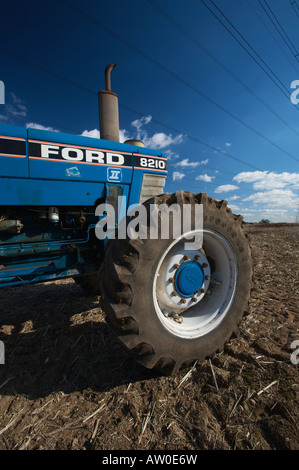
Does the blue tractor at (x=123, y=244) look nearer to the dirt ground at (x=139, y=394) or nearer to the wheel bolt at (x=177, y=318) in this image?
the wheel bolt at (x=177, y=318)

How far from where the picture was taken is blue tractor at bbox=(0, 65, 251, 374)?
5.25 ft

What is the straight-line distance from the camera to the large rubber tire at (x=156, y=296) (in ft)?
5.07

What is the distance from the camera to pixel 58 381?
74.0 inches

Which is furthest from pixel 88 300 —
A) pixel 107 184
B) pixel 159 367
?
pixel 159 367

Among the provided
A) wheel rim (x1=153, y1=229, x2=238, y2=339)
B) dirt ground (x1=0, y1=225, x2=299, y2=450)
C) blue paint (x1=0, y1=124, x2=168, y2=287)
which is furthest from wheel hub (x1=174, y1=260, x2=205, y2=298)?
blue paint (x1=0, y1=124, x2=168, y2=287)

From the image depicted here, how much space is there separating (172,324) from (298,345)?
1278 millimetres

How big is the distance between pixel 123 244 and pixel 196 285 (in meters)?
0.80

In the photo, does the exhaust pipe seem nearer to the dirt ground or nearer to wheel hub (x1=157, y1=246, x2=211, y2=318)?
wheel hub (x1=157, y1=246, x2=211, y2=318)

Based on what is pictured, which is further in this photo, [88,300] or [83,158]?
[88,300]

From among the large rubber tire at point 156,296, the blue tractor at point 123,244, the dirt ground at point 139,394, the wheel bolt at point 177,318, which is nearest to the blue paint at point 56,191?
the blue tractor at point 123,244

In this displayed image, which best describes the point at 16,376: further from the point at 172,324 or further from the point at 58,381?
the point at 172,324

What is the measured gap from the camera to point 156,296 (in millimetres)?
1851
